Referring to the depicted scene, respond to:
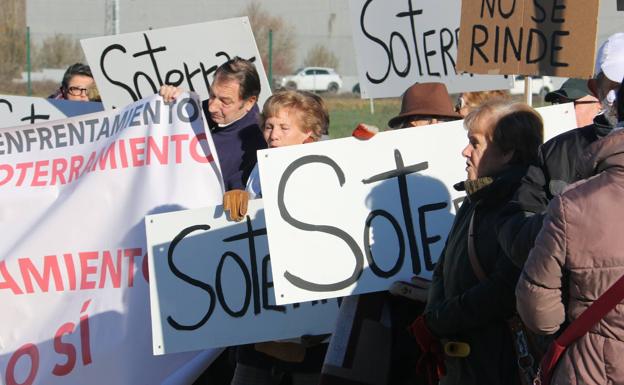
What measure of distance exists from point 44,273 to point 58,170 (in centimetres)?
51

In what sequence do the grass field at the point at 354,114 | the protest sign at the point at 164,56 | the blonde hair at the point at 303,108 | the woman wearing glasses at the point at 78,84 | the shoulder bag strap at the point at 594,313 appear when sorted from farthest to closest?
the grass field at the point at 354,114, the woman wearing glasses at the point at 78,84, the protest sign at the point at 164,56, the blonde hair at the point at 303,108, the shoulder bag strap at the point at 594,313

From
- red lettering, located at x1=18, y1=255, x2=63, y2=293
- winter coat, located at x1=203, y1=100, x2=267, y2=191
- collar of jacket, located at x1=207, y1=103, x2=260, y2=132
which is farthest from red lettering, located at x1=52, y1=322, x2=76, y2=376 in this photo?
collar of jacket, located at x1=207, y1=103, x2=260, y2=132

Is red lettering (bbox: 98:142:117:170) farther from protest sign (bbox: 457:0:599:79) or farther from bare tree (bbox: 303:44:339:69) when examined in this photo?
bare tree (bbox: 303:44:339:69)

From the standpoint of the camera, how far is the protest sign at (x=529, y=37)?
16.1 ft

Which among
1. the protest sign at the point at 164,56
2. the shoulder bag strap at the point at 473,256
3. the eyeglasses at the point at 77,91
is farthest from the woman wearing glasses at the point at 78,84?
Answer: the shoulder bag strap at the point at 473,256

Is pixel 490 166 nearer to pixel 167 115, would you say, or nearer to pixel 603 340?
pixel 603 340

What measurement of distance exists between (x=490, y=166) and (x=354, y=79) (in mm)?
38358

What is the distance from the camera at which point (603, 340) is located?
2.74 metres

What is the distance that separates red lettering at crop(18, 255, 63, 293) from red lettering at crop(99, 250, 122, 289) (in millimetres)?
189

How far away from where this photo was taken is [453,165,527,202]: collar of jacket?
11.0ft

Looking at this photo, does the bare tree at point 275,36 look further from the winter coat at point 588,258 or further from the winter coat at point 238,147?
the winter coat at point 588,258

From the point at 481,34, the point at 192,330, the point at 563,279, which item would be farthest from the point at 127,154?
the point at 563,279

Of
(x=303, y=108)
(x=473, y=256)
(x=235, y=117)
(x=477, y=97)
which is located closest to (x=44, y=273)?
(x=235, y=117)

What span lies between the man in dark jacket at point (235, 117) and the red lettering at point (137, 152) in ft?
0.78
